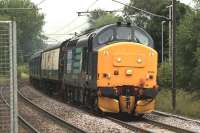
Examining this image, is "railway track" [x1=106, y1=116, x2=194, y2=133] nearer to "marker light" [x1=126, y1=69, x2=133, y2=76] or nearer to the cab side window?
"marker light" [x1=126, y1=69, x2=133, y2=76]

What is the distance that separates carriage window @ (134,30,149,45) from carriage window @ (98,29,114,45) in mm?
860

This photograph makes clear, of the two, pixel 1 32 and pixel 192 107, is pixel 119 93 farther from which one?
pixel 1 32

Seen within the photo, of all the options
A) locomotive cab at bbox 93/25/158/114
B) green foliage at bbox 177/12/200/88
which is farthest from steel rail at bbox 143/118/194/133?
green foliage at bbox 177/12/200/88

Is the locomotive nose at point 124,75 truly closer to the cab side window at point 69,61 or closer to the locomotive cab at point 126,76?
the locomotive cab at point 126,76

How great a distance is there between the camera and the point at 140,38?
66.5 ft

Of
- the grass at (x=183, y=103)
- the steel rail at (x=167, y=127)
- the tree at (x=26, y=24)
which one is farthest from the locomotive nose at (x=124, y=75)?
the tree at (x=26, y=24)

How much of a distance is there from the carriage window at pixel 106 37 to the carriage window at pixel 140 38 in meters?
0.86

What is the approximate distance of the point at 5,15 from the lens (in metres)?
114

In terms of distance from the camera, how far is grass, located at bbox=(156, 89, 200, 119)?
2167cm

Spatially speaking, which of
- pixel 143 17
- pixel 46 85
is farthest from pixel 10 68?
pixel 143 17

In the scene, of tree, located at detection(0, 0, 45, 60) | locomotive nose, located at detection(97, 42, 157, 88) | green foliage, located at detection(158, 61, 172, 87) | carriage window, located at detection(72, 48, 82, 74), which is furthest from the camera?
tree, located at detection(0, 0, 45, 60)

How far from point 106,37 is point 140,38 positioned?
1.24m

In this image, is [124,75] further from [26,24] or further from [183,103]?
[26,24]

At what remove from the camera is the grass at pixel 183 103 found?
21.7 metres
